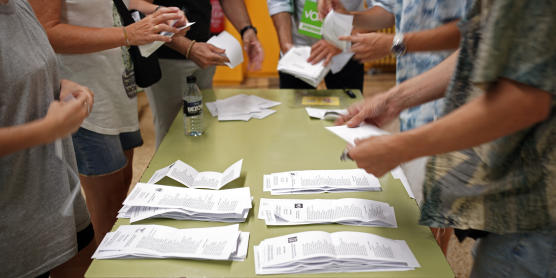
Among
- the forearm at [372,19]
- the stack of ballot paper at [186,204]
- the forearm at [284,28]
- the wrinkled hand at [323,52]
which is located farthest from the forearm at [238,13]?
the stack of ballot paper at [186,204]

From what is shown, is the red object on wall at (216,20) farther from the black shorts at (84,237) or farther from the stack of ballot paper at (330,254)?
the stack of ballot paper at (330,254)

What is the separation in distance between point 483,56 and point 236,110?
1379 mm

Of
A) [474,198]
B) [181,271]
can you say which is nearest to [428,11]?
[474,198]

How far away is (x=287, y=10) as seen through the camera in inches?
89.9

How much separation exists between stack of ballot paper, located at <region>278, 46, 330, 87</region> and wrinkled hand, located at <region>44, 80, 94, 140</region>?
1.12 meters

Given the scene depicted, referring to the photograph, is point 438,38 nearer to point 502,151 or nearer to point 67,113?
point 502,151

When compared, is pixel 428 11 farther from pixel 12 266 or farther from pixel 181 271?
pixel 12 266

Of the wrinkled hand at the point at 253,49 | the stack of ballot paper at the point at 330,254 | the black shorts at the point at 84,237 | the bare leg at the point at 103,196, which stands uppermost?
the wrinkled hand at the point at 253,49

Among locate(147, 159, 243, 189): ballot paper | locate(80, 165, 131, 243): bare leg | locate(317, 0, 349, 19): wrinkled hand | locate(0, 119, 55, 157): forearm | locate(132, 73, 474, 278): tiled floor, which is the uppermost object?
locate(317, 0, 349, 19): wrinkled hand

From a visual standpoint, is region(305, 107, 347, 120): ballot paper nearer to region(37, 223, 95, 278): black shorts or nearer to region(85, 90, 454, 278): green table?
region(85, 90, 454, 278): green table

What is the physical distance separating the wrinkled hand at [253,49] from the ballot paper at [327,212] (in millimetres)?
1255

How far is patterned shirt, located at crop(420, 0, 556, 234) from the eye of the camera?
658mm

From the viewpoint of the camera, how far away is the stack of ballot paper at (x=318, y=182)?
1.29 meters

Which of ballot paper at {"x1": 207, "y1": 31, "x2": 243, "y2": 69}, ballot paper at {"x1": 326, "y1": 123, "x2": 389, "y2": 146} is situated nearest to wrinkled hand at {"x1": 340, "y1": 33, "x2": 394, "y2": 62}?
ballot paper at {"x1": 326, "y1": 123, "x2": 389, "y2": 146}
